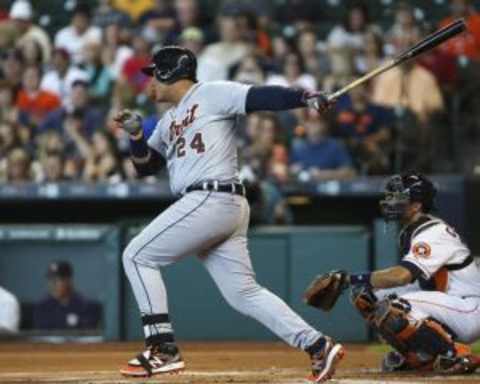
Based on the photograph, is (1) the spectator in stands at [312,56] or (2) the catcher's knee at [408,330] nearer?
(2) the catcher's knee at [408,330]

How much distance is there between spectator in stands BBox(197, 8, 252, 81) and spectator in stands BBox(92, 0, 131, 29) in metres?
1.34

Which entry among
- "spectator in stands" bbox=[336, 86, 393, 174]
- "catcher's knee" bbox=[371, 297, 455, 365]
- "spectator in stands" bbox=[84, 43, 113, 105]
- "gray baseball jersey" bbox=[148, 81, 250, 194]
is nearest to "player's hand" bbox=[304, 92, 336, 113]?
"gray baseball jersey" bbox=[148, 81, 250, 194]

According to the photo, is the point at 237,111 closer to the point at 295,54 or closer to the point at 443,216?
the point at 443,216

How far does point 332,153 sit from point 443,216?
1242mm

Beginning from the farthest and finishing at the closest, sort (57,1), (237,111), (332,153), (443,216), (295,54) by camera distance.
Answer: (57,1) < (295,54) < (332,153) < (443,216) < (237,111)

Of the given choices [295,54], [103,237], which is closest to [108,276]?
[103,237]

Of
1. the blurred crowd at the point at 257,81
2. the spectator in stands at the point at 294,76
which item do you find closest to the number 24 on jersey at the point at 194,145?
the blurred crowd at the point at 257,81

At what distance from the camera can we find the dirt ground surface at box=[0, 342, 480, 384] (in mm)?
7141

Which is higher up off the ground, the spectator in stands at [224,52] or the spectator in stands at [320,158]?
the spectator in stands at [224,52]

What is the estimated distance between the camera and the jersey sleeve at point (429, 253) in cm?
732

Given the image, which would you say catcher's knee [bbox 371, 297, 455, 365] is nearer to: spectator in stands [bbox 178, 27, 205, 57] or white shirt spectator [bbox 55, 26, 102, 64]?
spectator in stands [bbox 178, 27, 205, 57]

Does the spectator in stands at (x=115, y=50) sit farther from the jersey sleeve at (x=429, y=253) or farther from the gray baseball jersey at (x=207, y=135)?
the jersey sleeve at (x=429, y=253)

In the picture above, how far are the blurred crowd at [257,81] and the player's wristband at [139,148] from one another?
447cm

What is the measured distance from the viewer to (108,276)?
39.5 ft
